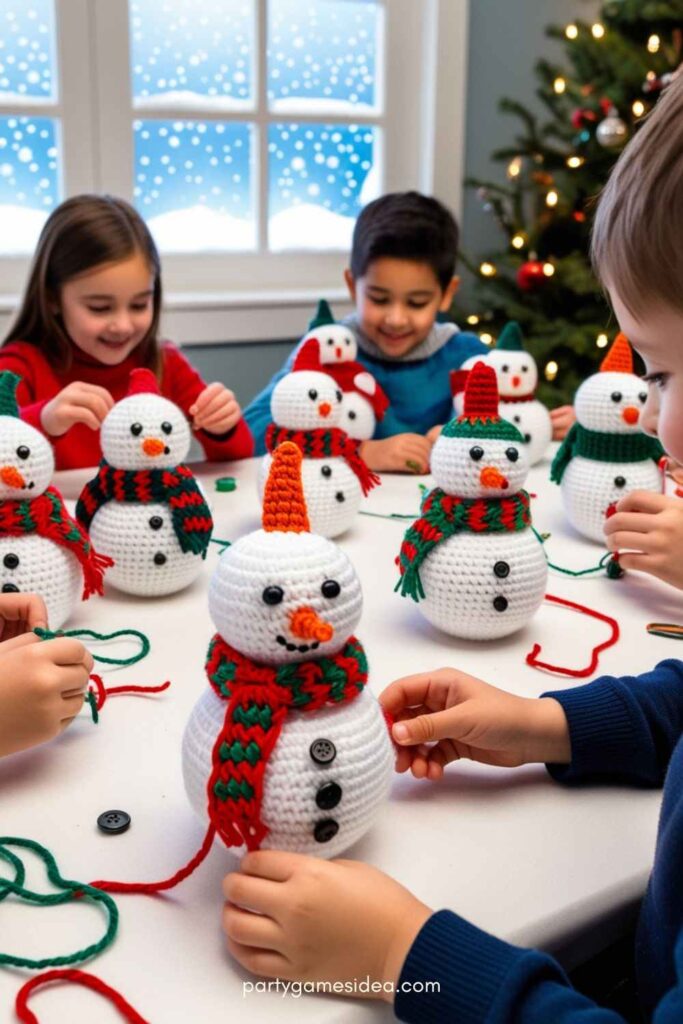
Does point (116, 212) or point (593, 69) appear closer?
point (116, 212)

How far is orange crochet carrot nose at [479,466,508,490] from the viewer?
791 mm

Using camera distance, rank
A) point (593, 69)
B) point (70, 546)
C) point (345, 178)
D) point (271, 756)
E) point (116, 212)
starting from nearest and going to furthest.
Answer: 1. point (271, 756)
2. point (70, 546)
3. point (116, 212)
4. point (593, 69)
5. point (345, 178)

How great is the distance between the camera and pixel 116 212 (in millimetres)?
1527

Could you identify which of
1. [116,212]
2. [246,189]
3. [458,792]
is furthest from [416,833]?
[246,189]

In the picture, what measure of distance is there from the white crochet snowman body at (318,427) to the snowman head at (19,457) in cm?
28

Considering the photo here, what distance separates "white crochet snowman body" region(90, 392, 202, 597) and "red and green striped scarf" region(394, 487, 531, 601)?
0.21 metres

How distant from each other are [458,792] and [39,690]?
0.86ft

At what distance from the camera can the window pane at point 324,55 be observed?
2350 mm

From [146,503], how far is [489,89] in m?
2.06

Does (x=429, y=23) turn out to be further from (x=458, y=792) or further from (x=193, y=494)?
(x=458, y=792)

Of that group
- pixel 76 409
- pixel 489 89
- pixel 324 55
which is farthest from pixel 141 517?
pixel 489 89

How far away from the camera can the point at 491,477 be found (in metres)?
0.79

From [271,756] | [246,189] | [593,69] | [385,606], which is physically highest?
[593,69]

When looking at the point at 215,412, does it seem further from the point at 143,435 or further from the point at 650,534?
the point at 650,534
